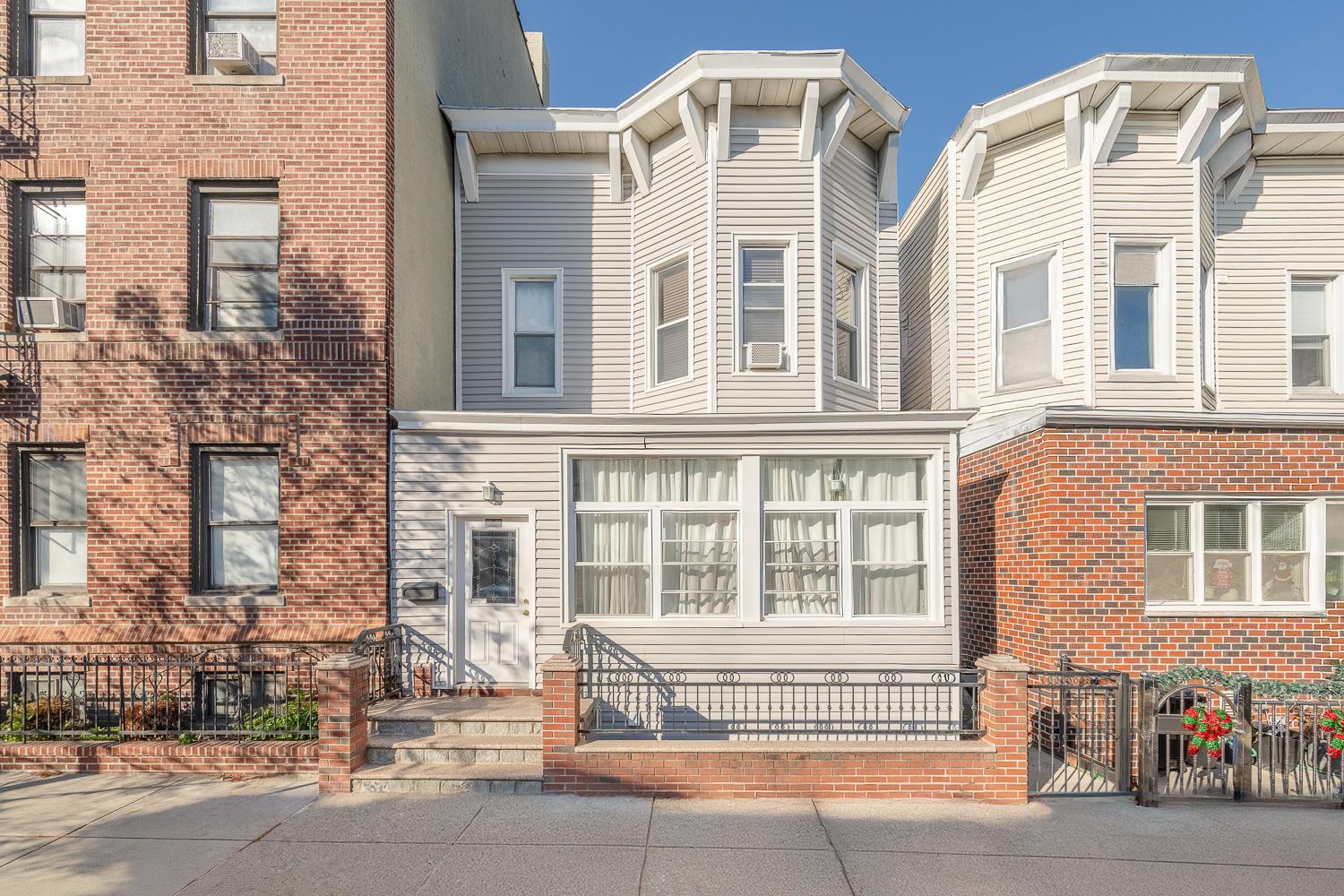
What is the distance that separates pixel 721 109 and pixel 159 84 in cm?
663

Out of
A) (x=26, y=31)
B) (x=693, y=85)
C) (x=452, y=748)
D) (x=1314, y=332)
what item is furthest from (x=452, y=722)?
(x=1314, y=332)

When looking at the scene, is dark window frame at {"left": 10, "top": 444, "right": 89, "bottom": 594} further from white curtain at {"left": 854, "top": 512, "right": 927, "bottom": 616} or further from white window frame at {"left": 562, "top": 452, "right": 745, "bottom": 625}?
white curtain at {"left": 854, "top": 512, "right": 927, "bottom": 616}

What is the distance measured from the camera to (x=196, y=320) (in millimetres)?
8609

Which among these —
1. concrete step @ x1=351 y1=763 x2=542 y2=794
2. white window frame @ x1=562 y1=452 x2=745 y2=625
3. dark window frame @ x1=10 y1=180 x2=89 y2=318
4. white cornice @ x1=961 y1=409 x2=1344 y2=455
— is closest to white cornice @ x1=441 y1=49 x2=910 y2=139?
dark window frame @ x1=10 y1=180 x2=89 y2=318

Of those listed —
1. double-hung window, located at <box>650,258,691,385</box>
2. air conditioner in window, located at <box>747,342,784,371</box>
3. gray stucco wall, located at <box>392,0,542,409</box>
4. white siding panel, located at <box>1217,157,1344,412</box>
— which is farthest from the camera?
white siding panel, located at <box>1217,157,1344,412</box>

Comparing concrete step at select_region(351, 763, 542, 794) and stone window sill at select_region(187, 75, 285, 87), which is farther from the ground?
stone window sill at select_region(187, 75, 285, 87)

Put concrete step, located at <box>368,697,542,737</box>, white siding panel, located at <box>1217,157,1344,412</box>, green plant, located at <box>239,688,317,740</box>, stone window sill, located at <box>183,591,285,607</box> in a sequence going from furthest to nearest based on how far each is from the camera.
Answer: white siding panel, located at <box>1217,157,1344,412</box>, stone window sill, located at <box>183,591,285,607</box>, green plant, located at <box>239,688,317,740</box>, concrete step, located at <box>368,697,542,737</box>

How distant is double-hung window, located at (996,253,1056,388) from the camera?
10.1 meters

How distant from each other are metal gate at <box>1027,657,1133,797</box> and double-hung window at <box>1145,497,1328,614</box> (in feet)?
4.89

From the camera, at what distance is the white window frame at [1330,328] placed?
413 inches

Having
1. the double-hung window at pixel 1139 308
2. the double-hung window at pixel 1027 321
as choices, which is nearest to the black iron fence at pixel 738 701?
the double-hung window at pixel 1027 321

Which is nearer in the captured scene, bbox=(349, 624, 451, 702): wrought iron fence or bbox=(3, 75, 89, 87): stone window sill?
bbox=(349, 624, 451, 702): wrought iron fence

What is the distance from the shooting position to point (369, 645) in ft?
25.8

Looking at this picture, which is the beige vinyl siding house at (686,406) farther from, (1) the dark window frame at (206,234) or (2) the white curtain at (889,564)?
(1) the dark window frame at (206,234)
